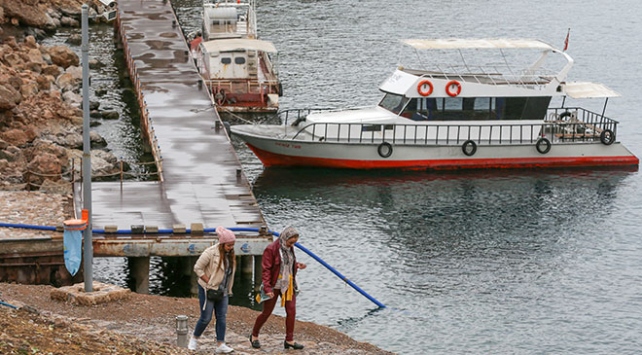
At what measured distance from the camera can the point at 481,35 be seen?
87.6m

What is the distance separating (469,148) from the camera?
2152 inches

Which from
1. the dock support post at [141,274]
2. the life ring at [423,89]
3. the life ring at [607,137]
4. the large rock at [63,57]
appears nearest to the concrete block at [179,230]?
the dock support post at [141,274]

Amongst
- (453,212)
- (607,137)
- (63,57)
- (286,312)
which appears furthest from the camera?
(63,57)

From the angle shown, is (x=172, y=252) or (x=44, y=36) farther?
(x=44, y=36)

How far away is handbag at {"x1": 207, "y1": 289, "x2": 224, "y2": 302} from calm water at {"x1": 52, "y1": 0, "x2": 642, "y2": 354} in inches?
418

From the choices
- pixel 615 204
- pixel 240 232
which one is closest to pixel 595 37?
pixel 615 204

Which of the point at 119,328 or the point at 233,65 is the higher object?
the point at 233,65

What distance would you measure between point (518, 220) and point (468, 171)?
313 inches

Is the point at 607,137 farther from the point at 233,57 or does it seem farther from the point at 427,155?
the point at 233,57

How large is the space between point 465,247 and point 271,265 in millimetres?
20089

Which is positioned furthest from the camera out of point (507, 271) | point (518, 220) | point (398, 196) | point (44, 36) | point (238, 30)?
point (44, 36)

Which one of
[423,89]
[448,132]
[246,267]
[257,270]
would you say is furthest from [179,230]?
[448,132]

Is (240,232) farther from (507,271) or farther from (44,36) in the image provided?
(44,36)

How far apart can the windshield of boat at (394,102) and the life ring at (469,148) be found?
3.22 metres
